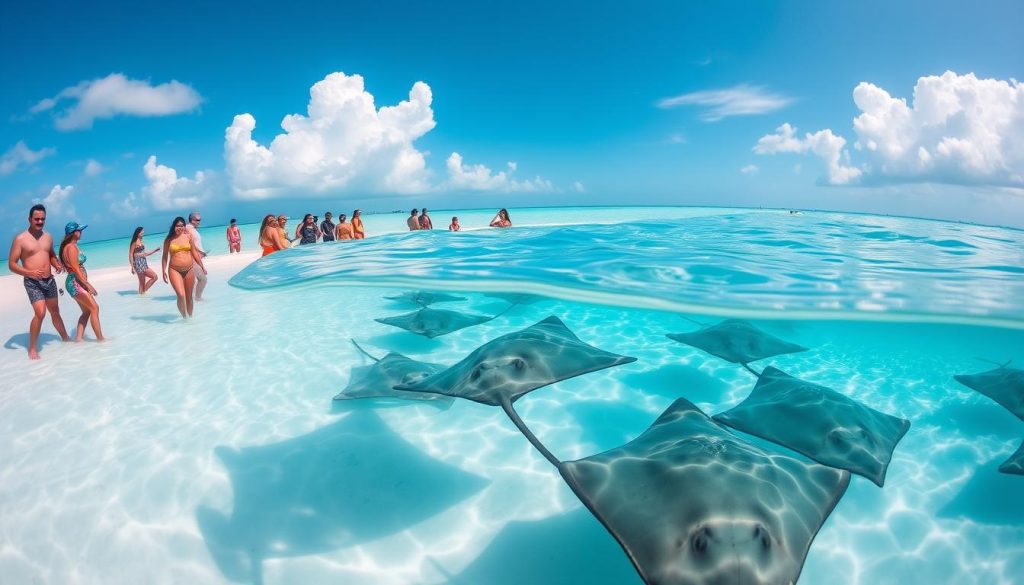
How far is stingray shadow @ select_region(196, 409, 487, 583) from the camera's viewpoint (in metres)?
4.35

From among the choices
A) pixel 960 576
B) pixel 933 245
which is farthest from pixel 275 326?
pixel 933 245

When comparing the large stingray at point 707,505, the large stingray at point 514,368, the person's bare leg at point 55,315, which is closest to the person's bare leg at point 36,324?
the person's bare leg at point 55,315

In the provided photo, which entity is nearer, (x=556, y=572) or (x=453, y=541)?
(x=556, y=572)

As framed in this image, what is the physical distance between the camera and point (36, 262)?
829 cm

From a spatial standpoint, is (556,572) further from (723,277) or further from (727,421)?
(723,277)

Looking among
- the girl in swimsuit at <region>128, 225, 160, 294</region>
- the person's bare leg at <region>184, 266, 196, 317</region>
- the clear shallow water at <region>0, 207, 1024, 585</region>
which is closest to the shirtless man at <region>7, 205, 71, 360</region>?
the clear shallow water at <region>0, 207, 1024, 585</region>

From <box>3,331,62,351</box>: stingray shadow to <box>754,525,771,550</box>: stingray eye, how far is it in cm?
1363

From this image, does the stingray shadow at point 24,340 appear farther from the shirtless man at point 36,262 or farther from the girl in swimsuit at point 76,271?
the girl in swimsuit at point 76,271

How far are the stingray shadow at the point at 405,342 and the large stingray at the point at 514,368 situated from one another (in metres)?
5.06

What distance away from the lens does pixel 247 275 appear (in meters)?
14.1

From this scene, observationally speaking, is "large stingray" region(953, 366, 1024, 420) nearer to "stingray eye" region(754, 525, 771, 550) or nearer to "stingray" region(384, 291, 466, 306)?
"stingray eye" region(754, 525, 771, 550)

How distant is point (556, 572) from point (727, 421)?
2.57 m

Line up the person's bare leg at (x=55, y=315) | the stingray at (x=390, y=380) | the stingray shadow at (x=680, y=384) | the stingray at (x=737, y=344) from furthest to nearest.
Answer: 1. the person's bare leg at (x=55, y=315)
2. the stingray shadow at (x=680, y=384)
3. the stingray at (x=737, y=344)
4. the stingray at (x=390, y=380)

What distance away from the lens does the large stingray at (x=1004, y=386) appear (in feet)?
19.6
